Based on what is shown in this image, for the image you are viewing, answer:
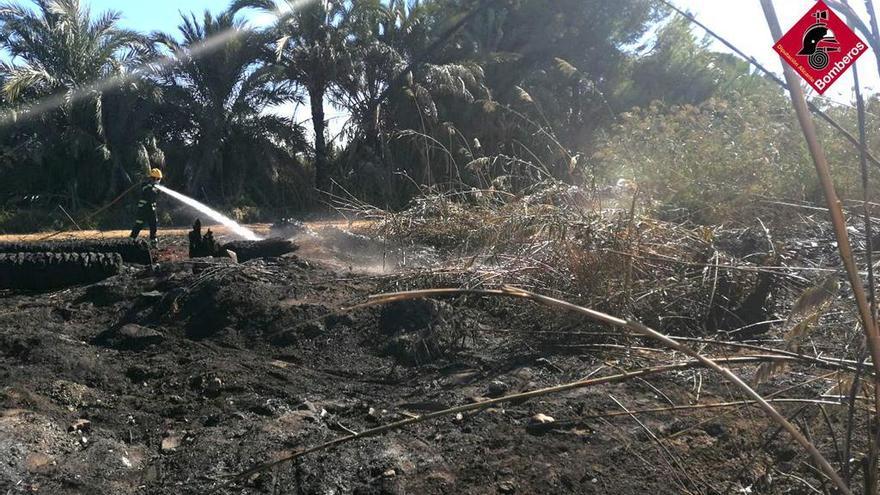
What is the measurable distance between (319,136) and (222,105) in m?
2.50

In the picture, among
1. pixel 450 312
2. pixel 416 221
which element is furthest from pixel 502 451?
pixel 416 221

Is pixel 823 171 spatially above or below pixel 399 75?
below

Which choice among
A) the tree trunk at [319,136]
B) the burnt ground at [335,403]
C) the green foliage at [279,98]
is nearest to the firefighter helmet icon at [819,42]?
the burnt ground at [335,403]

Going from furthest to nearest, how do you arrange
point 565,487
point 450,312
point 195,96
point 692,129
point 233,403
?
point 195,96 → point 692,129 → point 450,312 → point 233,403 → point 565,487

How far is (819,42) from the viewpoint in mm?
1865

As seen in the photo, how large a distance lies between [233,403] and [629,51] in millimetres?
24346

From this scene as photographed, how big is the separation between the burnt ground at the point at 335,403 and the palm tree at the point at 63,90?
12.8 meters

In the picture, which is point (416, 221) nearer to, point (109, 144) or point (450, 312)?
point (450, 312)

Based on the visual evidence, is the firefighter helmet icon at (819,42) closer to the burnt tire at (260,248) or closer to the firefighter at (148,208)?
the burnt tire at (260,248)

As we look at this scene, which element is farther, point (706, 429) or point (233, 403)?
point (233, 403)

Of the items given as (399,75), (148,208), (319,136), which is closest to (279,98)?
(319,136)

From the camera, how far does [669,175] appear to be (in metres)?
8.87

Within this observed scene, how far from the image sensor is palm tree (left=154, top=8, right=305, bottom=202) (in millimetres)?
19734

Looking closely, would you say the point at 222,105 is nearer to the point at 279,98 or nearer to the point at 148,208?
the point at 279,98
